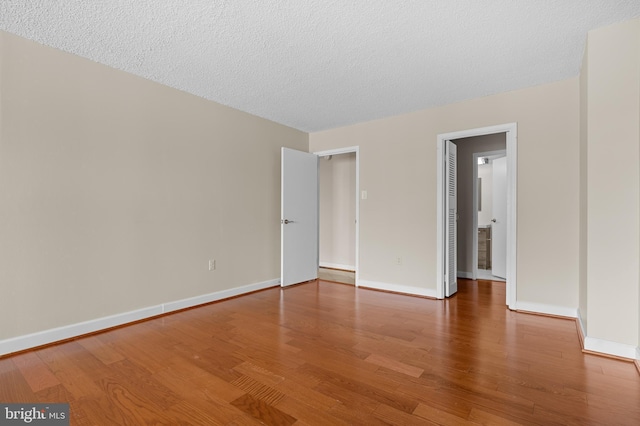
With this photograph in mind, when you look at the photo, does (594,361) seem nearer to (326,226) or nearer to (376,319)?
(376,319)

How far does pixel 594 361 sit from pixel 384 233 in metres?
2.48

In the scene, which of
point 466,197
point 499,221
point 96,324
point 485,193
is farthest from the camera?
point 485,193

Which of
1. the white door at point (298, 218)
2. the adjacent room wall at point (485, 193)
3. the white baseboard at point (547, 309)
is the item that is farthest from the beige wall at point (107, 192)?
the adjacent room wall at point (485, 193)

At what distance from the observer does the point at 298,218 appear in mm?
4637

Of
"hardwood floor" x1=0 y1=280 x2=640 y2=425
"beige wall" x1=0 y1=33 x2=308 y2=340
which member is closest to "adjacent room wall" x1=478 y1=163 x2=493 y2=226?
"hardwood floor" x1=0 y1=280 x2=640 y2=425

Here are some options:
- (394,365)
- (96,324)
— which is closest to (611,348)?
(394,365)

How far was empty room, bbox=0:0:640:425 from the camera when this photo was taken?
186 cm

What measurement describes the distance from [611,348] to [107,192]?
4.27m

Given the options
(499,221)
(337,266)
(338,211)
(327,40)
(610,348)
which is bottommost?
(337,266)

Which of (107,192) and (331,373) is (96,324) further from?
(331,373)

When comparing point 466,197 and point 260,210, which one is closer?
point 260,210

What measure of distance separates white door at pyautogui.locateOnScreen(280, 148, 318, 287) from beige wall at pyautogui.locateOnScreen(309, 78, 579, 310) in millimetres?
638

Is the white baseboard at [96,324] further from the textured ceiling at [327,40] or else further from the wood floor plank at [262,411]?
Answer: the textured ceiling at [327,40]

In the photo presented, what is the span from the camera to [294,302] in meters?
3.69
